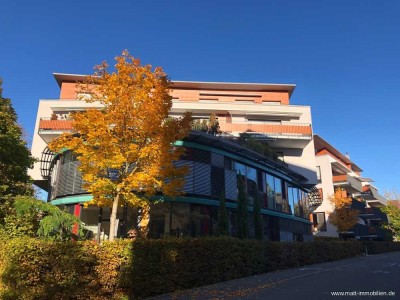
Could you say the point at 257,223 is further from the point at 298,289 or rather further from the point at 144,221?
the point at 298,289

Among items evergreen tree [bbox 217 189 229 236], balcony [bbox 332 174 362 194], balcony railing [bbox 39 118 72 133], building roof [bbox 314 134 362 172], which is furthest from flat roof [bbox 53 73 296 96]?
evergreen tree [bbox 217 189 229 236]

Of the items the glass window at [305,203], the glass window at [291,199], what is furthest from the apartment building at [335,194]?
the glass window at [291,199]

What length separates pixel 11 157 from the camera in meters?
16.8

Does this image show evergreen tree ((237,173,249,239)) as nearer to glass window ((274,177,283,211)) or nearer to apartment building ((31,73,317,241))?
apartment building ((31,73,317,241))

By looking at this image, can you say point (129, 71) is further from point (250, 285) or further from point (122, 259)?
point (250, 285)

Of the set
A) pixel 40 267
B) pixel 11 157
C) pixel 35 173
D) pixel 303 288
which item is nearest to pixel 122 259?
pixel 40 267

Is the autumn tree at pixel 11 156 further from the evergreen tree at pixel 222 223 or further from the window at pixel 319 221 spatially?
the window at pixel 319 221

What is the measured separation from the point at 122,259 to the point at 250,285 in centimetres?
507

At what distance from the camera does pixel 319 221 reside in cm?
4625

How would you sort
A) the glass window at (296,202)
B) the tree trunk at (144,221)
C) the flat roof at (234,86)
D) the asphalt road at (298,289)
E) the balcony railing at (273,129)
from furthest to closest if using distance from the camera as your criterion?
the flat roof at (234,86), the balcony railing at (273,129), the glass window at (296,202), the tree trunk at (144,221), the asphalt road at (298,289)

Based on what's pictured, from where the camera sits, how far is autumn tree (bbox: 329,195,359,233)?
39.8m

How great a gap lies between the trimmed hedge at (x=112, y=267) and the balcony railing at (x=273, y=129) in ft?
65.8

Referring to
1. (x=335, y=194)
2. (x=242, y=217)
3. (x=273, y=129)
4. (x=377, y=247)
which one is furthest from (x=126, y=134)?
(x=377, y=247)

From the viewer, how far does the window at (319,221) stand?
45.8 meters
